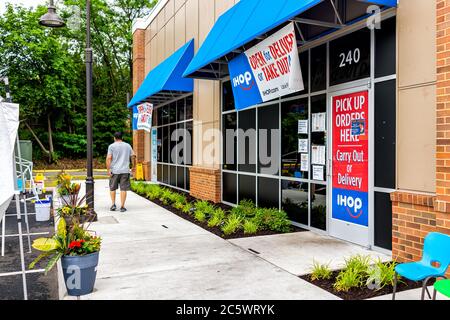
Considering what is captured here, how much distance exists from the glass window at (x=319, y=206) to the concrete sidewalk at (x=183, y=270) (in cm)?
179

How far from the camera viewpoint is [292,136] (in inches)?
312

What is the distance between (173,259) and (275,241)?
1.91 metres

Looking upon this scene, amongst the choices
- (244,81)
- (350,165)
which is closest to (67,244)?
(350,165)

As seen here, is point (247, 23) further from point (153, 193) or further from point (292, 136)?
point (153, 193)

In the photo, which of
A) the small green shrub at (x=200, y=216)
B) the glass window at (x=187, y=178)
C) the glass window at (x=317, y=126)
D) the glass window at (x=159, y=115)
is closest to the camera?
the glass window at (x=317, y=126)

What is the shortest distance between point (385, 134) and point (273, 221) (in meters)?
2.89

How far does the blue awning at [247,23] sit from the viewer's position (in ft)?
18.7

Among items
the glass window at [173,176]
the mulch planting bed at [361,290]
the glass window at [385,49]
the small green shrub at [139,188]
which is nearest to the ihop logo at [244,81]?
the glass window at [385,49]

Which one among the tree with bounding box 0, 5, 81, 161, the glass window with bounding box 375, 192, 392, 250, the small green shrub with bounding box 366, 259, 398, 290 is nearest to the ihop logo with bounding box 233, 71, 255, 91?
the glass window with bounding box 375, 192, 392, 250

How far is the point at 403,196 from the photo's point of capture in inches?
203

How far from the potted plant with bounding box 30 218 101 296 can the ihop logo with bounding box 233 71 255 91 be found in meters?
4.50

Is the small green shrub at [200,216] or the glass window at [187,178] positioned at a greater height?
the glass window at [187,178]

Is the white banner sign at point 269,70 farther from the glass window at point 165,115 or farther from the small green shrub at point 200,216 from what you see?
the glass window at point 165,115
